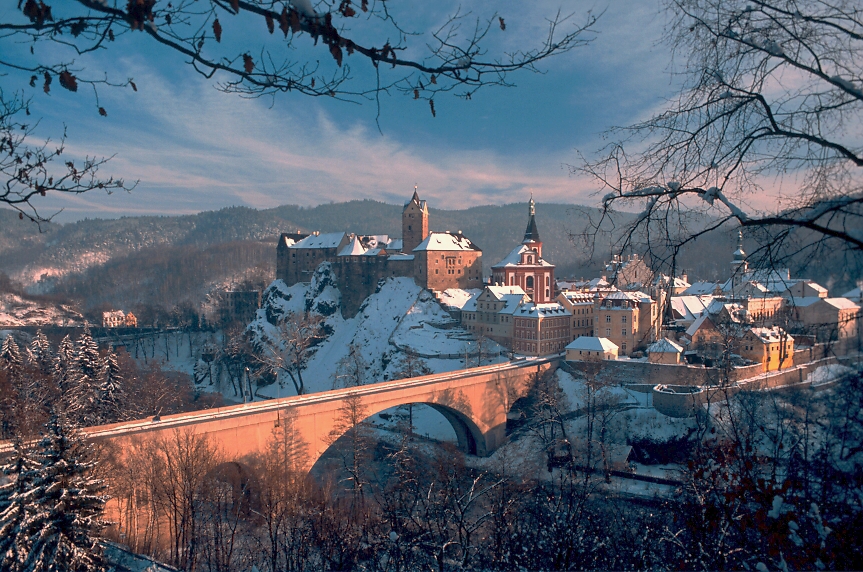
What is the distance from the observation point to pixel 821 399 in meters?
4.45

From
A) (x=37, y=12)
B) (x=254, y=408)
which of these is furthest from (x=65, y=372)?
(x=37, y=12)

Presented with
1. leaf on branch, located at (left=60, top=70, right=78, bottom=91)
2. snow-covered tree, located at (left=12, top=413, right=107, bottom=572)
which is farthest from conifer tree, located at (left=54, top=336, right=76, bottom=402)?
leaf on branch, located at (left=60, top=70, right=78, bottom=91)

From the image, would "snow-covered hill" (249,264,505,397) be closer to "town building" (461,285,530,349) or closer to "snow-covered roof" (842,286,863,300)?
"town building" (461,285,530,349)

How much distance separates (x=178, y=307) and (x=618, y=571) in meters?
91.7

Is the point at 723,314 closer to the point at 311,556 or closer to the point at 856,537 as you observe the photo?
the point at 311,556

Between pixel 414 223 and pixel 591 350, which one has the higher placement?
pixel 414 223

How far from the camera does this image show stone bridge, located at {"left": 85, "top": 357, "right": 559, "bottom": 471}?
67.1ft

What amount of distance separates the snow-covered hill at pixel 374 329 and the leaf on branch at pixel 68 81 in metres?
41.4

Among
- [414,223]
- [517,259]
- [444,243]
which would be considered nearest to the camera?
[517,259]

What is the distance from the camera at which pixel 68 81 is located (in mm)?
3502

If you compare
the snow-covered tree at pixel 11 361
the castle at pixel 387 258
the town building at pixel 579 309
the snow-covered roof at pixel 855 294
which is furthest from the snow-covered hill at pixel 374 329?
the snow-covered roof at pixel 855 294

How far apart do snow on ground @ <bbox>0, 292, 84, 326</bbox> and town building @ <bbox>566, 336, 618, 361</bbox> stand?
71.9 m

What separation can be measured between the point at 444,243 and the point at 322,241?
19522 millimetres

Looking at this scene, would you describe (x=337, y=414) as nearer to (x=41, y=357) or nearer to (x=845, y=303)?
(x=845, y=303)
